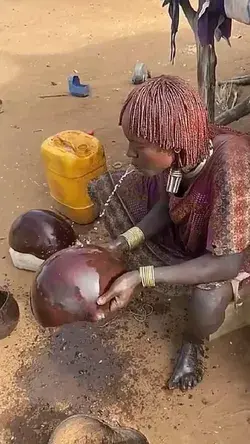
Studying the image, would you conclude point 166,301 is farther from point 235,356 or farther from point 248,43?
point 248,43

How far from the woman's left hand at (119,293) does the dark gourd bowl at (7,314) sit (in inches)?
28.9

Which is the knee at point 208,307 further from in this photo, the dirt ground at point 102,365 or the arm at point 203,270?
the dirt ground at point 102,365

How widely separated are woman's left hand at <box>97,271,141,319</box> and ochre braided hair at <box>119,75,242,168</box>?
1.65 ft

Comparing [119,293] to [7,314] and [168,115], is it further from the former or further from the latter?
[7,314]

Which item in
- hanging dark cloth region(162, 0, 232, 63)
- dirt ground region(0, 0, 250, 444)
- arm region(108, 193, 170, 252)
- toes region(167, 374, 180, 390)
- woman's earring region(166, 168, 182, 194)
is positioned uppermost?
hanging dark cloth region(162, 0, 232, 63)

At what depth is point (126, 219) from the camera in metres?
3.32

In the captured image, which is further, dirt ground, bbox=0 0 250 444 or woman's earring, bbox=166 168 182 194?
dirt ground, bbox=0 0 250 444

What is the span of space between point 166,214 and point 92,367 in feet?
2.50

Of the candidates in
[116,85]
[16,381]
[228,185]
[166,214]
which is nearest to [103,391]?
[16,381]

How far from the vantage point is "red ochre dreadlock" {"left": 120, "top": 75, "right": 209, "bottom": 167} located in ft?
7.34

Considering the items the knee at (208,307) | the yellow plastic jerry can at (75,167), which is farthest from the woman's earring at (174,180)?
the yellow plastic jerry can at (75,167)

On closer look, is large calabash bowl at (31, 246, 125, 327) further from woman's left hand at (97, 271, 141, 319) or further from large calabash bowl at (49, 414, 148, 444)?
large calabash bowl at (49, 414, 148, 444)

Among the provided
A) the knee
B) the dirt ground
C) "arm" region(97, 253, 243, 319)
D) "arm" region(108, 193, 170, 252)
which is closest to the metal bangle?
"arm" region(97, 253, 243, 319)

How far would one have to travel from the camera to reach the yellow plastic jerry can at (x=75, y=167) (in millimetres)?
3650
